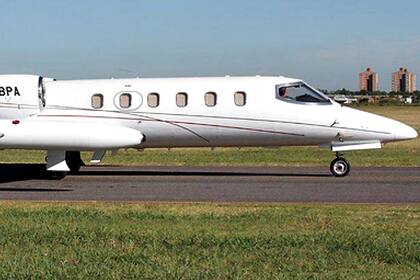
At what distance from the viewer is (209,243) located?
9641mm

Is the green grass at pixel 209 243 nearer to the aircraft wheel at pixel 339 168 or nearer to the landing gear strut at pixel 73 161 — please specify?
the aircraft wheel at pixel 339 168

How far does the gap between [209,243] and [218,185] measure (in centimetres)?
822

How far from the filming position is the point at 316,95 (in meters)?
19.9

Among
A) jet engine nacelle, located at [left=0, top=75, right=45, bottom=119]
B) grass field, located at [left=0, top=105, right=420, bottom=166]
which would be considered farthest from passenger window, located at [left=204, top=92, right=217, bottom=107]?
grass field, located at [left=0, top=105, right=420, bottom=166]

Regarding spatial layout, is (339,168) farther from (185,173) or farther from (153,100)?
(153,100)

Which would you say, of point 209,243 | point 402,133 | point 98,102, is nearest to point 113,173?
point 98,102

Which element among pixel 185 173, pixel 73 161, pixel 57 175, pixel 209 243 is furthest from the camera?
pixel 73 161

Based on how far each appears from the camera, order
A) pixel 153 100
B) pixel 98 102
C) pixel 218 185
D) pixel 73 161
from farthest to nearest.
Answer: pixel 73 161 → pixel 98 102 → pixel 153 100 → pixel 218 185

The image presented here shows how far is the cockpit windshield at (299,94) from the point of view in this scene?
65.0 feet

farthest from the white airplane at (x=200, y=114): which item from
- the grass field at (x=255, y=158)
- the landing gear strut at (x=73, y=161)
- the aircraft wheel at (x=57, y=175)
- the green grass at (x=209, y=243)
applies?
the green grass at (x=209, y=243)

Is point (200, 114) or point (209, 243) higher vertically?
point (200, 114)

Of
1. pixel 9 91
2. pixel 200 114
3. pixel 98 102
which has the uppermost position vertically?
pixel 9 91

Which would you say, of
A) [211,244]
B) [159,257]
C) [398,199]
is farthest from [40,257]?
[398,199]

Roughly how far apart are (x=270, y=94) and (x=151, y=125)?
10.3 feet
